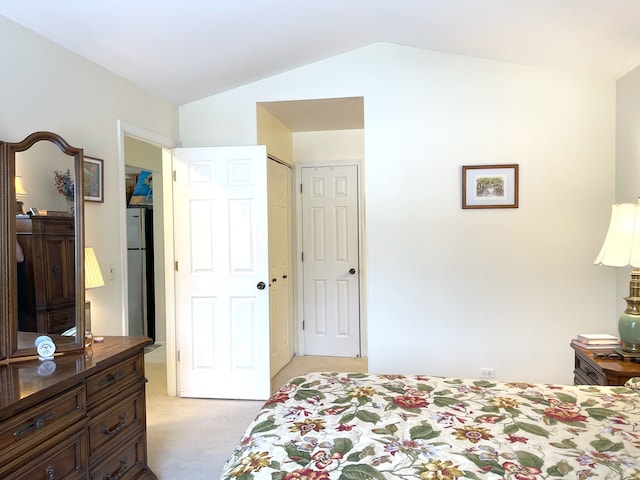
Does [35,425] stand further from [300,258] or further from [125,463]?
[300,258]

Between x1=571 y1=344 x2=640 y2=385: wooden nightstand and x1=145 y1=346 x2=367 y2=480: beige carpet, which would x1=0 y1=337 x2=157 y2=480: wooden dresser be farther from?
x1=571 y1=344 x2=640 y2=385: wooden nightstand

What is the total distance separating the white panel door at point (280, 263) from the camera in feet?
13.1

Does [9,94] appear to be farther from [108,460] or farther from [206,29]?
[108,460]

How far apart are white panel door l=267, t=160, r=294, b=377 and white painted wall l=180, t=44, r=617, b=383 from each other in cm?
99

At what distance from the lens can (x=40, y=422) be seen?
1.52 metres

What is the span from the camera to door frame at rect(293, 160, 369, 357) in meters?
4.58

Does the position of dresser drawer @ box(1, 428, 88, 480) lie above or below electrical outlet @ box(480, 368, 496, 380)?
above

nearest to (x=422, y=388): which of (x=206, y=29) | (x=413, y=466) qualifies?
(x=413, y=466)

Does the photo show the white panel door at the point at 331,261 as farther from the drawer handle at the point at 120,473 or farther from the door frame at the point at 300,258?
the drawer handle at the point at 120,473

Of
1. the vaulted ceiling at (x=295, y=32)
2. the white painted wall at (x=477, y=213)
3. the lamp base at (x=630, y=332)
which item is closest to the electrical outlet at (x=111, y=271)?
the vaulted ceiling at (x=295, y=32)

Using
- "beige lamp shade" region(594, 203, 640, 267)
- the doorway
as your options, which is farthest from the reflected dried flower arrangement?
the doorway

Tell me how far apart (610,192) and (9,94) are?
3642 mm

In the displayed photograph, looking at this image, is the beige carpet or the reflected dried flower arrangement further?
the beige carpet

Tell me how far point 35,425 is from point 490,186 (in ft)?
9.78
